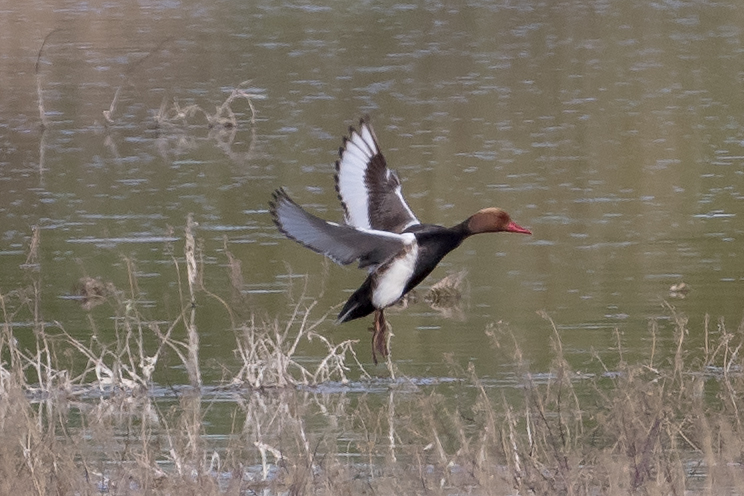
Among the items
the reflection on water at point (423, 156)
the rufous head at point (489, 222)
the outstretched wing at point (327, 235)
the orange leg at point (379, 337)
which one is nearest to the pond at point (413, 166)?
the reflection on water at point (423, 156)

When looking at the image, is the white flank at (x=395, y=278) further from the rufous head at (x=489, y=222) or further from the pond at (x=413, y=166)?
the pond at (x=413, y=166)

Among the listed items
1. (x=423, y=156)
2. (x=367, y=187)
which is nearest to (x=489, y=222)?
(x=367, y=187)

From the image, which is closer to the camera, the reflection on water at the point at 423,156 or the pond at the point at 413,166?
the pond at the point at 413,166

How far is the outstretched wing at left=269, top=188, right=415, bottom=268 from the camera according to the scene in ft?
25.0

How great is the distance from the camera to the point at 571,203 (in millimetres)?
17781

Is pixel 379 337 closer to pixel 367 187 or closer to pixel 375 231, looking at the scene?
pixel 375 231

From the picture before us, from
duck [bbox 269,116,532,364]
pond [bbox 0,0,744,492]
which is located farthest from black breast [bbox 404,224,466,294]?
pond [bbox 0,0,744,492]

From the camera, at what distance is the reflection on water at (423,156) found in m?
13.2

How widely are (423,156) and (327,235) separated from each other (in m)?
13.8

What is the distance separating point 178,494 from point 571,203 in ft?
38.0

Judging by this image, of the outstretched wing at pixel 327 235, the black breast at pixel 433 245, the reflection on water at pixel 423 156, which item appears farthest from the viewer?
the reflection on water at pixel 423 156

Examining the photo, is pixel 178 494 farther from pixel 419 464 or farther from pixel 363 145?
pixel 363 145

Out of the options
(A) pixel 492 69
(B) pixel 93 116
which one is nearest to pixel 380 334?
(B) pixel 93 116

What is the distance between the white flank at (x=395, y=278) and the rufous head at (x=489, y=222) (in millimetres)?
263
